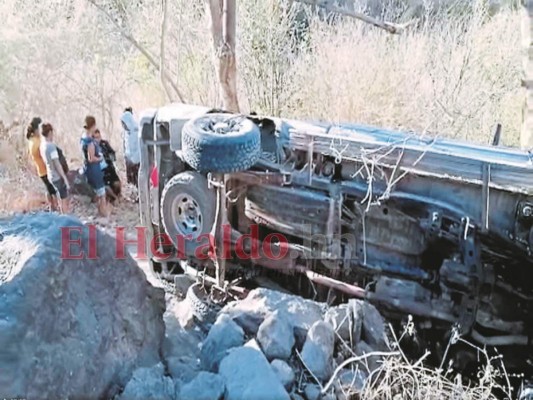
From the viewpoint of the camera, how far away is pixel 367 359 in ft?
12.5

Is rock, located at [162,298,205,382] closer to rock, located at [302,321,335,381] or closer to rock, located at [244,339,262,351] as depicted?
rock, located at [244,339,262,351]

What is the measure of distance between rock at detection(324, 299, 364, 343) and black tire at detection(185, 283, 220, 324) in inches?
37.7

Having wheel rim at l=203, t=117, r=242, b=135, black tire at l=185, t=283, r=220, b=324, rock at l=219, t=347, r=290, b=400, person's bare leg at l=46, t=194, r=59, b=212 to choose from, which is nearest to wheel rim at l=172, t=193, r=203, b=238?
black tire at l=185, t=283, r=220, b=324

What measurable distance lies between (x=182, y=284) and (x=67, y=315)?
2.36m

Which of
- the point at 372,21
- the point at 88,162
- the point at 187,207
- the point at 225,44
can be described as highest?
the point at 372,21

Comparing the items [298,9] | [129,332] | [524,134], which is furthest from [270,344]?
[298,9]

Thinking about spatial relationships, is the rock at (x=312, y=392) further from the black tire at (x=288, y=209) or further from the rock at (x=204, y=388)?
the black tire at (x=288, y=209)

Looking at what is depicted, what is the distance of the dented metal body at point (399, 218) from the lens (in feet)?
13.5

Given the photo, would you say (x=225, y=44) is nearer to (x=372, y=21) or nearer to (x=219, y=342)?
(x=372, y=21)

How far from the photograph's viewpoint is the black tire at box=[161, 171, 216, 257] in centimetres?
514

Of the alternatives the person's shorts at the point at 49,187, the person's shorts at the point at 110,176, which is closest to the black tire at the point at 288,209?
the person's shorts at the point at 49,187

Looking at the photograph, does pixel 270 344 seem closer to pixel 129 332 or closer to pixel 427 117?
pixel 129 332

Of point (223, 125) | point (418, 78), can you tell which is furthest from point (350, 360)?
point (418, 78)

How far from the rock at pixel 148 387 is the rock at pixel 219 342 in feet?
→ 1.05
